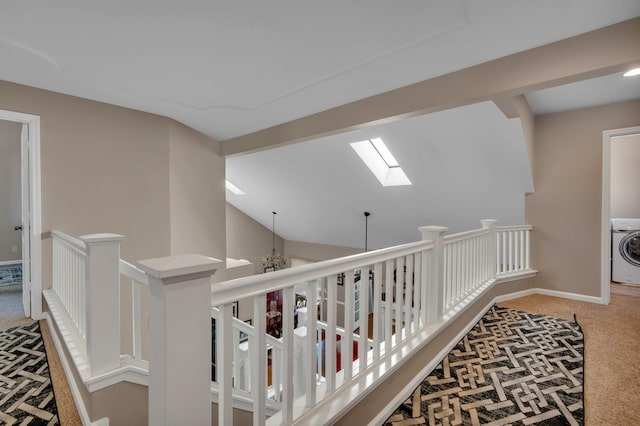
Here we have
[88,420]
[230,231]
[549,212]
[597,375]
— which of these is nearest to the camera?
[88,420]

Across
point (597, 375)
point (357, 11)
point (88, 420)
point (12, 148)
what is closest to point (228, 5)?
point (357, 11)

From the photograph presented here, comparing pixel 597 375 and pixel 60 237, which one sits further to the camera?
pixel 60 237

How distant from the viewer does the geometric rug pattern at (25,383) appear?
5.23ft

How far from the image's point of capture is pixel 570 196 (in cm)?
375

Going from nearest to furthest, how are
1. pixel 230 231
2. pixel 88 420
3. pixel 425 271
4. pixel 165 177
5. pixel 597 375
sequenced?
pixel 88 420, pixel 597 375, pixel 425 271, pixel 165 177, pixel 230 231

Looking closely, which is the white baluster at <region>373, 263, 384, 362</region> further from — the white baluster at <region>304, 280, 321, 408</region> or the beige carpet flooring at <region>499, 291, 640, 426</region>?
the beige carpet flooring at <region>499, 291, 640, 426</region>

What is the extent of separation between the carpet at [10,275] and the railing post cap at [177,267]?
15.9ft

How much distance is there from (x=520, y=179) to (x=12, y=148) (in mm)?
7774

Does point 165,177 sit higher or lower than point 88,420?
higher

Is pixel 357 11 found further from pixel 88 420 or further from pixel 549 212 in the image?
pixel 549 212

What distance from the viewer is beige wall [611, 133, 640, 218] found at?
483 cm

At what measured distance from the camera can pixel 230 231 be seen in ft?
28.5

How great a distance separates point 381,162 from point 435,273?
306 cm

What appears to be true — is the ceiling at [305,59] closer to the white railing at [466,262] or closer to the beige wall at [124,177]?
the beige wall at [124,177]
